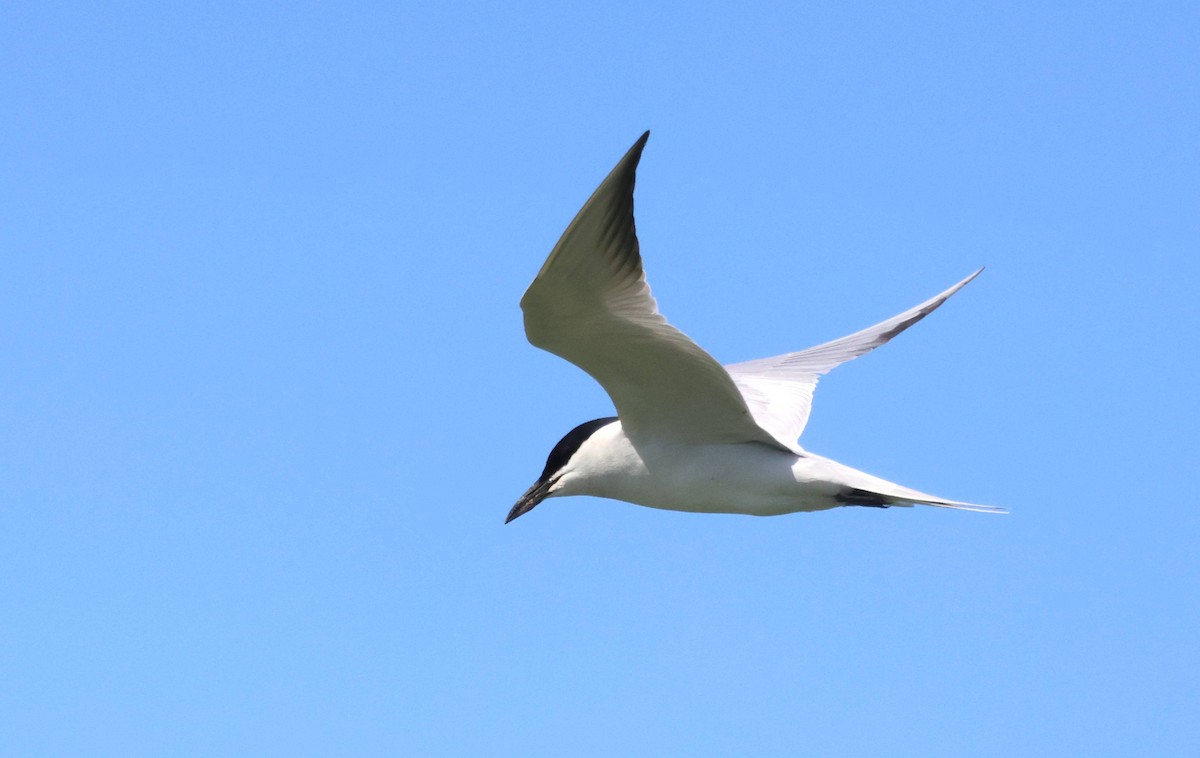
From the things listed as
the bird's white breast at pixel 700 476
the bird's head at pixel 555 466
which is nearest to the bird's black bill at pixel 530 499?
the bird's head at pixel 555 466

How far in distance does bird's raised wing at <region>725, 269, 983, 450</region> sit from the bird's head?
118 cm

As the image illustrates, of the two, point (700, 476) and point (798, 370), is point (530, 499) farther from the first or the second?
point (798, 370)

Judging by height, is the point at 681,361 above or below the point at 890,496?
above

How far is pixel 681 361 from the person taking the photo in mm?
7383

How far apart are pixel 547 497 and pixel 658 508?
727 millimetres

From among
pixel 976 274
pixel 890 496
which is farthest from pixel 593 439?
pixel 976 274

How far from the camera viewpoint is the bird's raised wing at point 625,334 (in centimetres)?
636

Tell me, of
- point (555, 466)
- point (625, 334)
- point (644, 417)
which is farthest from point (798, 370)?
point (625, 334)

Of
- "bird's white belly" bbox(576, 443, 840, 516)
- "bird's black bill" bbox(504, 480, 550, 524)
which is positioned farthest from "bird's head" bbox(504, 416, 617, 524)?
"bird's white belly" bbox(576, 443, 840, 516)

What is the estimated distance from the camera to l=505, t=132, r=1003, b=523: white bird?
21.5 feet

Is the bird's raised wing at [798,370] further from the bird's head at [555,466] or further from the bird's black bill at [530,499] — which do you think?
the bird's black bill at [530,499]

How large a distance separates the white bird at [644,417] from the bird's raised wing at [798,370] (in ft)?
0.17

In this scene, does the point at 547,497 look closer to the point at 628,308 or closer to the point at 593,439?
the point at 593,439

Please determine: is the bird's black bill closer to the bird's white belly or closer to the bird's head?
the bird's head
